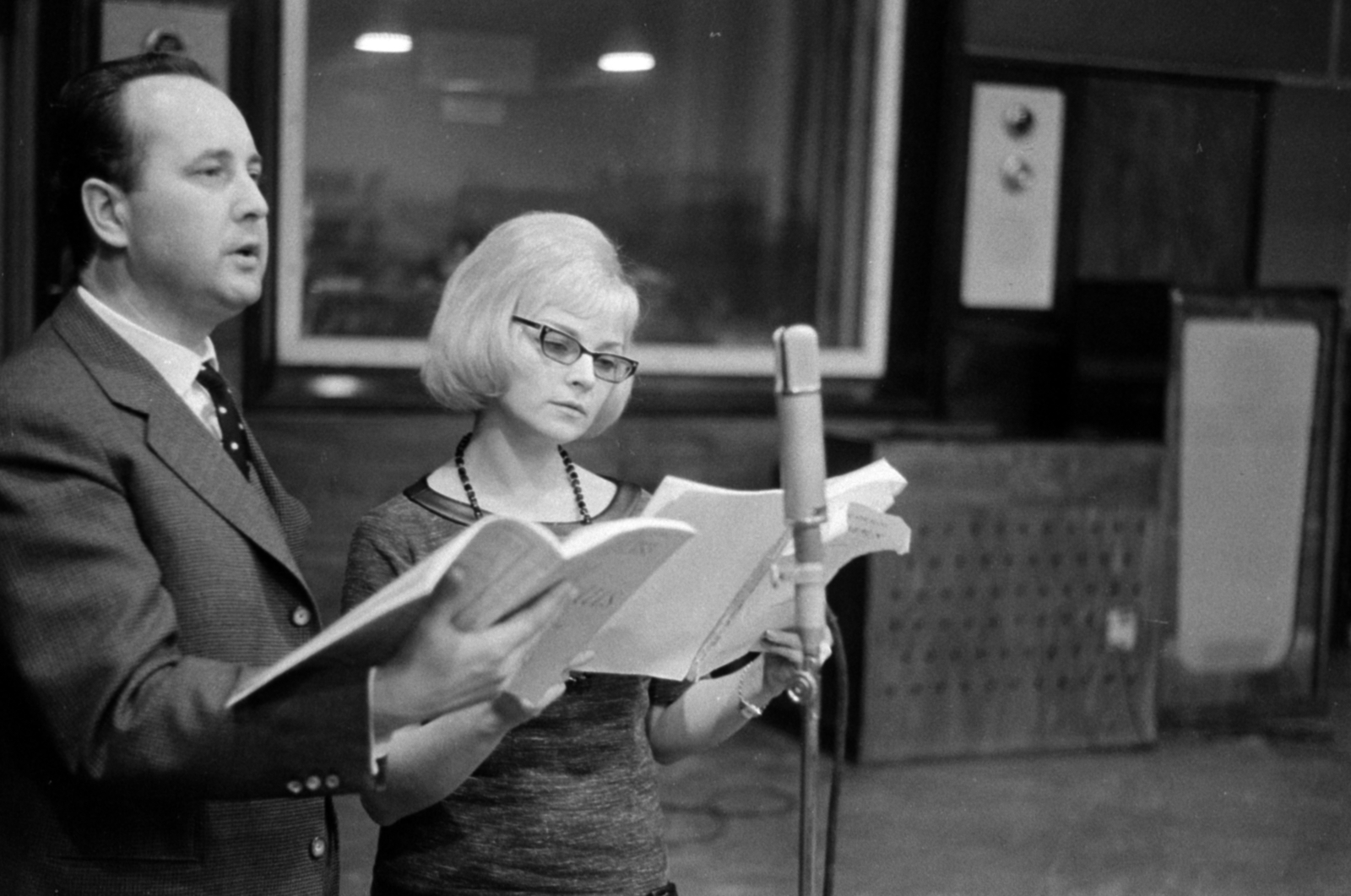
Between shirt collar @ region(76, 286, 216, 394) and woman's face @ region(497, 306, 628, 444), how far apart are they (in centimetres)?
34

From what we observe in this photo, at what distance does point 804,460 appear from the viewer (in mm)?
1399

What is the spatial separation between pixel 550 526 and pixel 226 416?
1.17ft

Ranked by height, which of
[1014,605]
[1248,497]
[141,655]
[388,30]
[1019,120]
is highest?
[388,30]

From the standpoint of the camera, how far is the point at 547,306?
1.79 metres

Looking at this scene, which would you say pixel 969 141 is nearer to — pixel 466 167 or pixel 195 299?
pixel 466 167

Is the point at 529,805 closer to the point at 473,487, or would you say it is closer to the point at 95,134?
the point at 473,487

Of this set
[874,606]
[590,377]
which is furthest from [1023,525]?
[590,377]

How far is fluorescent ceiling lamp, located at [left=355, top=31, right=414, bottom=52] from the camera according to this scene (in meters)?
4.89

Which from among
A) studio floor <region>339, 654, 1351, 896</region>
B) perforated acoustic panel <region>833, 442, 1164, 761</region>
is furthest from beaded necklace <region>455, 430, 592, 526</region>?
perforated acoustic panel <region>833, 442, 1164, 761</region>

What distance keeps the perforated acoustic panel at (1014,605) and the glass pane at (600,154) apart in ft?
2.82

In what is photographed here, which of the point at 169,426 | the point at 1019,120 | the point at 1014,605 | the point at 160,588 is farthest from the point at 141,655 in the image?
the point at 1019,120

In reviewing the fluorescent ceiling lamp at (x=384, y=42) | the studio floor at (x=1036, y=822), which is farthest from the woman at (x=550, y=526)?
the fluorescent ceiling lamp at (x=384, y=42)

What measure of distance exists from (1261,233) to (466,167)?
3.05m

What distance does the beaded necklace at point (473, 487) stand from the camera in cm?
182
